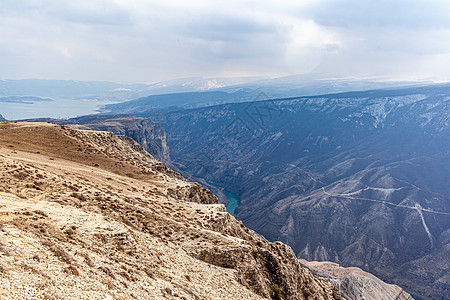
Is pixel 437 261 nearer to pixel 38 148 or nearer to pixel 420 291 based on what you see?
pixel 420 291

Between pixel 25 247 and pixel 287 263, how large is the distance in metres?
24.0

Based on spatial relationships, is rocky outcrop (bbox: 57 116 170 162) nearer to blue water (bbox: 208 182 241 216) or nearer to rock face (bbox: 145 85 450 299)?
rock face (bbox: 145 85 450 299)

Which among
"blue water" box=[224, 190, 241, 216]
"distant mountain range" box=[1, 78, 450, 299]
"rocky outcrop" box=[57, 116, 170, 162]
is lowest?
"blue water" box=[224, 190, 241, 216]

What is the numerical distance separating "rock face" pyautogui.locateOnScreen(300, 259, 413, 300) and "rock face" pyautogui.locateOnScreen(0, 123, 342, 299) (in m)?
29.6

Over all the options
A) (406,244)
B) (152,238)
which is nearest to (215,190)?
(406,244)

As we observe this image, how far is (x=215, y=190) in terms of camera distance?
545 feet

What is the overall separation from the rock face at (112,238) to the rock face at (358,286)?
29.6 meters

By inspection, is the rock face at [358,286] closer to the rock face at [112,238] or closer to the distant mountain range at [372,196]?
the distant mountain range at [372,196]

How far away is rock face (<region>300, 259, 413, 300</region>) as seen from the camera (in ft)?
188

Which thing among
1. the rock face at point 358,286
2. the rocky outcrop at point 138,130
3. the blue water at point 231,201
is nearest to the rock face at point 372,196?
the blue water at point 231,201

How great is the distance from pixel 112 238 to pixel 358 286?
62.4 metres

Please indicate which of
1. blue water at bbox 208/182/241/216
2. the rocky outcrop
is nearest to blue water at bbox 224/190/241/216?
blue water at bbox 208/182/241/216

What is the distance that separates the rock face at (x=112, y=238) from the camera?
12.5 meters

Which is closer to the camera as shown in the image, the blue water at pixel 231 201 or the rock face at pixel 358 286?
the rock face at pixel 358 286
